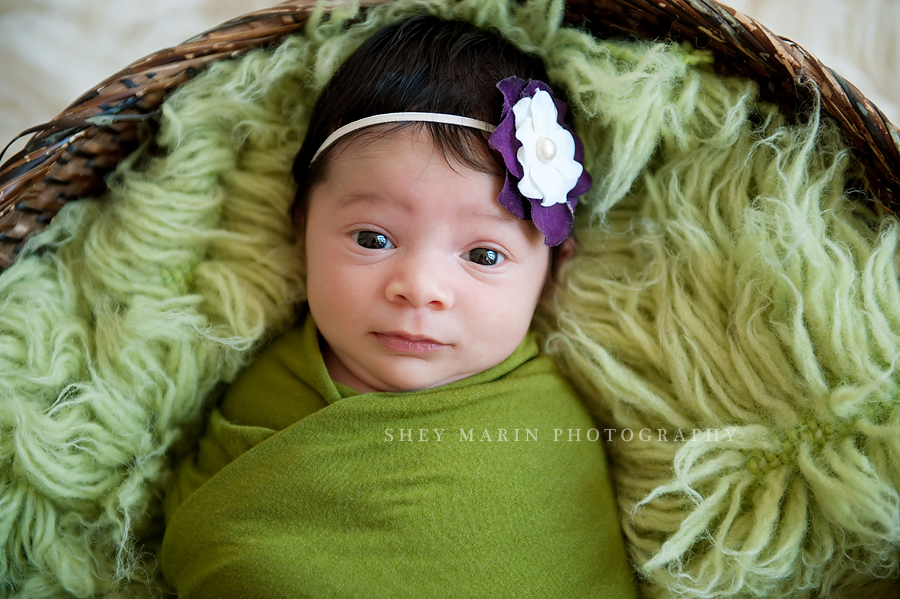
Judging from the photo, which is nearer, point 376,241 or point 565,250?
point 376,241

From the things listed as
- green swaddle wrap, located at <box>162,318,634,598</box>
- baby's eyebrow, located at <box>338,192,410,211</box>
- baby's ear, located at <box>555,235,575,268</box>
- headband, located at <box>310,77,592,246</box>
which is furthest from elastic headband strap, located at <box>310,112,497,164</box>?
green swaddle wrap, located at <box>162,318,634,598</box>

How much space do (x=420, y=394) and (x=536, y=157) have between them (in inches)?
14.7

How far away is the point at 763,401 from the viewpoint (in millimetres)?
926

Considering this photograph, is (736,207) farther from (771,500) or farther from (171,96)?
(171,96)

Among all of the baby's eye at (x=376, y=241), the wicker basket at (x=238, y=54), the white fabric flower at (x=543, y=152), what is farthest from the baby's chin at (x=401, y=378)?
the wicker basket at (x=238, y=54)

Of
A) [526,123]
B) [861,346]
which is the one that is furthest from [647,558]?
[526,123]

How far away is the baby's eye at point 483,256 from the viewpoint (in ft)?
3.25

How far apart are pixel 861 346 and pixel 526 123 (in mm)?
525

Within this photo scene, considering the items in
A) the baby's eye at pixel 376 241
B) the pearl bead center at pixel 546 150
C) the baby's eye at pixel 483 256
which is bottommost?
the baby's eye at pixel 376 241

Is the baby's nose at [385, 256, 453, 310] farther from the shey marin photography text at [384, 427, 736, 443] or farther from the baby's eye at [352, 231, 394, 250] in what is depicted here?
the shey marin photography text at [384, 427, 736, 443]

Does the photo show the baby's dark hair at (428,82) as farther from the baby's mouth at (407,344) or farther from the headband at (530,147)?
the baby's mouth at (407,344)

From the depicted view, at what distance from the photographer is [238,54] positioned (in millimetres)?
1137

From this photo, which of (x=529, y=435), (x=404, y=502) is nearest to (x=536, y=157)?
(x=529, y=435)

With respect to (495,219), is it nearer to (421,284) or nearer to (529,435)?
(421,284)
